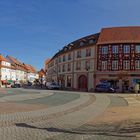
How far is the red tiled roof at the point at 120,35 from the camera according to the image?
195 ft

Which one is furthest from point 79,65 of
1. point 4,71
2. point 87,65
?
point 4,71

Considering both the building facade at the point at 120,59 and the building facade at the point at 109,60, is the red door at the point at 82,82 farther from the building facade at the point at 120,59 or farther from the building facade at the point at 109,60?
the building facade at the point at 120,59

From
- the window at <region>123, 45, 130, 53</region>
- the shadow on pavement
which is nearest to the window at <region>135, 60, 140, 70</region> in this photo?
the window at <region>123, 45, 130, 53</region>

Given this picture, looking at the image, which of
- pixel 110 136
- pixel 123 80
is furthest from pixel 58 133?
pixel 123 80

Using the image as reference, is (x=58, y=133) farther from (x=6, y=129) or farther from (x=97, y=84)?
(x=97, y=84)

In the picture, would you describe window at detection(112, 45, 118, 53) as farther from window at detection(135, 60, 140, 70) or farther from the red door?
the red door

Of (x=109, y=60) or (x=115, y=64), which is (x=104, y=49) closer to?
(x=109, y=60)

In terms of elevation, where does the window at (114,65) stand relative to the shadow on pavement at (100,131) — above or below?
above

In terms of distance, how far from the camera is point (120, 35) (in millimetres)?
61406

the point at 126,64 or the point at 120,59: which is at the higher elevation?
the point at 120,59

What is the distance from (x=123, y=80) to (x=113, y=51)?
6392mm

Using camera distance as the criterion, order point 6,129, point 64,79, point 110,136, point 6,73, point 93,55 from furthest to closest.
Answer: point 6,73 → point 64,79 → point 93,55 → point 6,129 → point 110,136

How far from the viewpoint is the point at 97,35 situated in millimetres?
66250

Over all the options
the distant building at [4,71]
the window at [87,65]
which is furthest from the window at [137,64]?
the distant building at [4,71]
